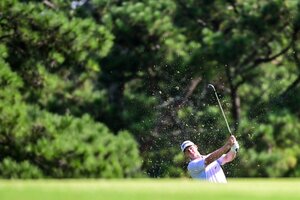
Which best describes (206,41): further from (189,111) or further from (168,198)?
(168,198)

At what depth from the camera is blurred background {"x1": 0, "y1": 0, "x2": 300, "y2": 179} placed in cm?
1270

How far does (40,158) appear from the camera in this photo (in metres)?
12.6

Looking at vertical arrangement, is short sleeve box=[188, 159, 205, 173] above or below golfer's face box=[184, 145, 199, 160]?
below

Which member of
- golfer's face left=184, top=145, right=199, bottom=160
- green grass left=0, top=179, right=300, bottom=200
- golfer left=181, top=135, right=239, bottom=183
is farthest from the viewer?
golfer's face left=184, top=145, right=199, bottom=160

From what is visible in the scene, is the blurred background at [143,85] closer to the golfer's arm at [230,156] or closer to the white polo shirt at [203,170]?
the golfer's arm at [230,156]

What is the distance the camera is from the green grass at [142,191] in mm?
3061

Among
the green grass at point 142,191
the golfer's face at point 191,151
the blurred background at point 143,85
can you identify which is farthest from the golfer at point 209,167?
the blurred background at point 143,85

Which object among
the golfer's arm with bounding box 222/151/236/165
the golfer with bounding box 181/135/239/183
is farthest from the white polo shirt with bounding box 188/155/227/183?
the golfer's arm with bounding box 222/151/236/165

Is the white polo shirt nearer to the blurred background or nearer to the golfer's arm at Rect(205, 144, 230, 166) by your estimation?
the golfer's arm at Rect(205, 144, 230, 166)

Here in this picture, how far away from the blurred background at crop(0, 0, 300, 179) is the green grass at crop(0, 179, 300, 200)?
901cm

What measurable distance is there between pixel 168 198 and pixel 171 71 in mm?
13803

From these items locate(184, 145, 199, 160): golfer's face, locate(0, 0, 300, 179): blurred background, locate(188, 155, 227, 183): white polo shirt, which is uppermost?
locate(0, 0, 300, 179): blurred background

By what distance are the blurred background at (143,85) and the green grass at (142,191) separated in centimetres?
901

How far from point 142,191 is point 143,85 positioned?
1352cm
